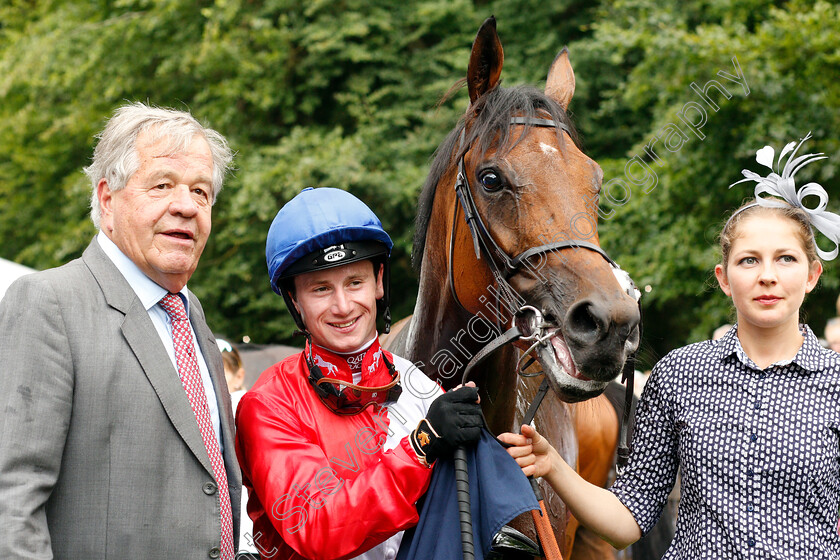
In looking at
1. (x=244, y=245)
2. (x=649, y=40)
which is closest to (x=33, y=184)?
(x=244, y=245)

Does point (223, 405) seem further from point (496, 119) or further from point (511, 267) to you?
point (496, 119)

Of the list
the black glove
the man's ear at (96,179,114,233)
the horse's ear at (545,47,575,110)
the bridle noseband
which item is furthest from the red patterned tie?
the horse's ear at (545,47,575,110)

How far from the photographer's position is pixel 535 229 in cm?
254

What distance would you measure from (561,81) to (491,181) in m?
0.95

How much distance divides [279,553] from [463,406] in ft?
2.41

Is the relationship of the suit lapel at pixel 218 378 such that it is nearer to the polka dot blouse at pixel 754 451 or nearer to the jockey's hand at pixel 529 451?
the jockey's hand at pixel 529 451

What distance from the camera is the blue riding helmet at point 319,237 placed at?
2387 mm

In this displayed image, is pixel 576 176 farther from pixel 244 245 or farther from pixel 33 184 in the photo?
pixel 33 184

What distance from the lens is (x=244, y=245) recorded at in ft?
34.3

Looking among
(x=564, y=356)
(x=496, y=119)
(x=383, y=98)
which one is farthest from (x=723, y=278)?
(x=383, y=98)

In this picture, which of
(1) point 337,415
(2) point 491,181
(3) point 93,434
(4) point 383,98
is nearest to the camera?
(3) point 93,434

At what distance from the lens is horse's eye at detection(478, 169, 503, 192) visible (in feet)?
8.86

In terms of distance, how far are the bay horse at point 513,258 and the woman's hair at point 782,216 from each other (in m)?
0.38

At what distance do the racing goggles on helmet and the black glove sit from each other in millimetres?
275
